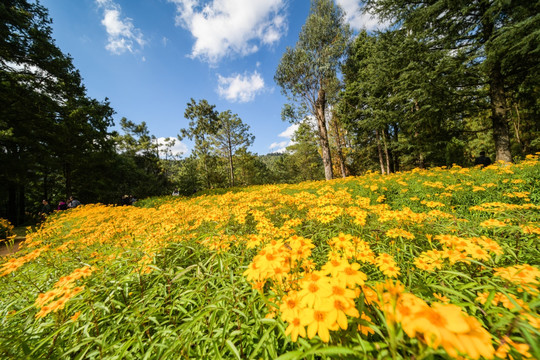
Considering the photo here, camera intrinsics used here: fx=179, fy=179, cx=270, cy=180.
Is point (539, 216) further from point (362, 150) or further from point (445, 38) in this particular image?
point (362, 150)

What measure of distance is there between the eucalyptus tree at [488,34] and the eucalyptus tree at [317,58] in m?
3.77

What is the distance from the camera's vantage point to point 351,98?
601 inches

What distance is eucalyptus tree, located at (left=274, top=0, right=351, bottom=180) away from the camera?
39.1ft

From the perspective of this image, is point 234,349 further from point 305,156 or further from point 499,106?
point 305,156

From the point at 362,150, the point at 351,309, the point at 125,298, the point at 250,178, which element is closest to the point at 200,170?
the point at 250,178

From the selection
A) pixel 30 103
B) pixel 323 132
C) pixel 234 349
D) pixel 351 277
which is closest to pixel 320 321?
pixel 351 277

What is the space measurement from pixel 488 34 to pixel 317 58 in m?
7.94

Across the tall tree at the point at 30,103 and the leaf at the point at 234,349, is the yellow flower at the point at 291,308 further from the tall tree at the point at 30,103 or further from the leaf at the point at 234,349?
the tall tree at the point at 30,103

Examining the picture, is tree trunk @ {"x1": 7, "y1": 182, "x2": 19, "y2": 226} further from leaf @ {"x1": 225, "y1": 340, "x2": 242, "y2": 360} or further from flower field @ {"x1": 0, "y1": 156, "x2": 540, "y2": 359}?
leaf @ {"x1": 225, "y1": 340, "x2": 242, "y2": 360}

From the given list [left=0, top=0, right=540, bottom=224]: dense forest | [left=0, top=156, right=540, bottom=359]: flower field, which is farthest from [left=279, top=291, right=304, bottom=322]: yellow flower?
[left=0, top=0, right=540, bottom=224]: dense forest

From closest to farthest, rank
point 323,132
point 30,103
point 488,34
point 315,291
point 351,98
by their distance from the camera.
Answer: point 315,291 → point 488,34 → point 30,103 → point 323,132 → point 351,98

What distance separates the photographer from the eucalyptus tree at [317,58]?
39.1 ft

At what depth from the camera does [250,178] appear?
103 feet

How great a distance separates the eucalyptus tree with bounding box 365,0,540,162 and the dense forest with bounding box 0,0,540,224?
1.6 inches
